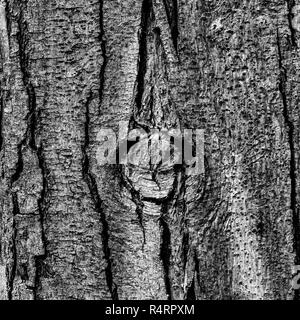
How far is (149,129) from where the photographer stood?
3.14 ft

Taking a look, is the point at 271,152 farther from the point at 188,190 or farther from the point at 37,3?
the point at 37,3

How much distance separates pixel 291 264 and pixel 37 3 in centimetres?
73

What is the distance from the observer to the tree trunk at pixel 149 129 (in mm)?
964

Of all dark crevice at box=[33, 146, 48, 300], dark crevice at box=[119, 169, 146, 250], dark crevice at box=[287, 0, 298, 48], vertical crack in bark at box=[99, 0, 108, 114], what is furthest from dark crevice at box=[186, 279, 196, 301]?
dark crevice at box=[287, 0, 298, 48]

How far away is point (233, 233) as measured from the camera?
999mm

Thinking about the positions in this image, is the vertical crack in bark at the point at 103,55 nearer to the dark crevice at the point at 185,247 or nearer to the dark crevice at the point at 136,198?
the dark crevice at the point at 136,198

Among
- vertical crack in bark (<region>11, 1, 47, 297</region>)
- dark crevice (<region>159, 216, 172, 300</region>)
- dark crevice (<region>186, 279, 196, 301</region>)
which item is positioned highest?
vertical crack in bark (<region>11, 1, 47, 297</region>)

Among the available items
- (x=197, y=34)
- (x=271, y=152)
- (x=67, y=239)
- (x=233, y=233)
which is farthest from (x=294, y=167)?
(x=67, y=239)

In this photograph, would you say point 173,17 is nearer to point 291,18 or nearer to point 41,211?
point 291,18

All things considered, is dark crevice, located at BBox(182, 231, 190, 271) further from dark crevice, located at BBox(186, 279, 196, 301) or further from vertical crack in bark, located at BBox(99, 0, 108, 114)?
vertical crack in bark, located at BBox(99, 0, 108, 114)

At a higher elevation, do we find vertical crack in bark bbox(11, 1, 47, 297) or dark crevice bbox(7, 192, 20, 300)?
vertical crack in bark bbox(11, 1, 47, 297)

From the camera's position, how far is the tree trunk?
96cm

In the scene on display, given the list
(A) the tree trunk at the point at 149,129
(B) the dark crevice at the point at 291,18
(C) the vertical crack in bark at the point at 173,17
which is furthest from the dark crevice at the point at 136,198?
(B) the dark crevice at the point at 291,18

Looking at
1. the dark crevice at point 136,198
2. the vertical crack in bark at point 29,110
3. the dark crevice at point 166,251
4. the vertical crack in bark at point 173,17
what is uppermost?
the vertical crack in bark at point 173,17
